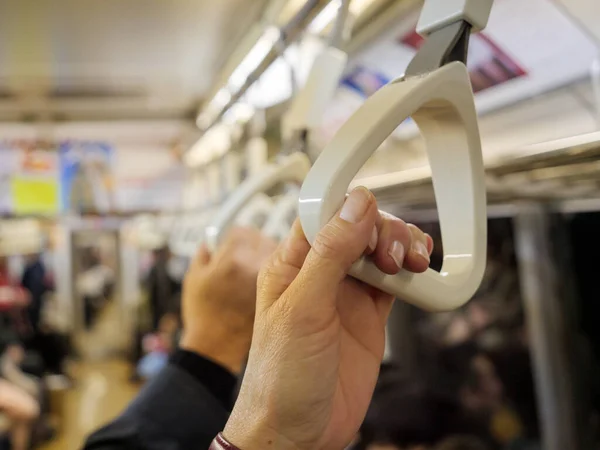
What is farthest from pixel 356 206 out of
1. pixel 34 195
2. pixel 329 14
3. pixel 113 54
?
pixel 34 195

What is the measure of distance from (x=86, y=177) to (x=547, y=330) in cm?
269

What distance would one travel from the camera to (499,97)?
1.47 metres

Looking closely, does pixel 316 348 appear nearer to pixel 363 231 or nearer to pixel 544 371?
pixel 363 231

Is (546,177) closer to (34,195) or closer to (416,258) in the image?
(416,258)

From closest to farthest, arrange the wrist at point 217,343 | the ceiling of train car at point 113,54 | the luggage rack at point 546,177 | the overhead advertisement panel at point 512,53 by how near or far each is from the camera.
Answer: the luggage rack at point 546,177 < the wrist at point 217,343 < the overhead advertisement panel at point 512,53 < the ceiling of train car at point 113,54

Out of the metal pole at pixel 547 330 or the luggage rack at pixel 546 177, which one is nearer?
the luggage rack at pixel 546 177

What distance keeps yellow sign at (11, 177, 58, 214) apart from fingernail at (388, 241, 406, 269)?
3.01 meters

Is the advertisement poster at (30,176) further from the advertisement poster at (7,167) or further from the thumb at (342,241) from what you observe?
the thumb at (342,241)

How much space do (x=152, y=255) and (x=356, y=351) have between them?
372 cm

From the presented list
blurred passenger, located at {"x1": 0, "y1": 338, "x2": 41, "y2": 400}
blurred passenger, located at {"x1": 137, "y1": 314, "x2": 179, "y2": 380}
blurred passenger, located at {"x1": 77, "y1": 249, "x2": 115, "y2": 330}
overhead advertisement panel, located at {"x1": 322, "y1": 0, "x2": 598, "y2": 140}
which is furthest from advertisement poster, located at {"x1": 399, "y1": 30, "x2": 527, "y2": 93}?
blurred passenger, located at {"x1": 77, "y1": 249, "x2": 115, "y2": 330}

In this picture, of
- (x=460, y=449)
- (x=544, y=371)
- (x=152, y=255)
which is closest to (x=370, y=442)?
(x=460, y=449)

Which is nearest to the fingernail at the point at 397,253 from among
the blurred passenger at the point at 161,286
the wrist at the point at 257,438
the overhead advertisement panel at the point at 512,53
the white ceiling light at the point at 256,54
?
the wrist at the point at 257,438

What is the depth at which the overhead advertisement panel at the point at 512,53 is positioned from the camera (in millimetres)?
1182

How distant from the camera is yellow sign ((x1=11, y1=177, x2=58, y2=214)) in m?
2.99
